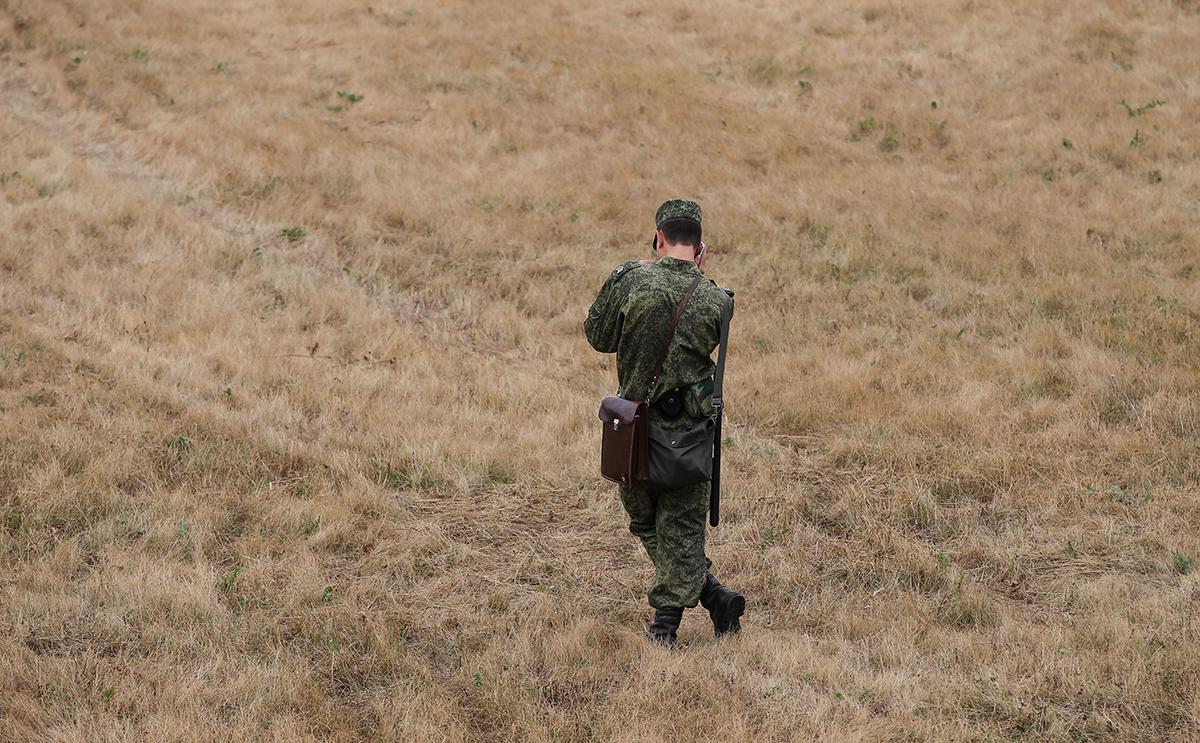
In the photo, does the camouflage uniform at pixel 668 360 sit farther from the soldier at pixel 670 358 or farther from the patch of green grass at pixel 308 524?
the patch of green grass at pixel 308 524

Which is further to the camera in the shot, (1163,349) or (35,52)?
(35,52)

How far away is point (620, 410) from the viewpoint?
5.15 metres

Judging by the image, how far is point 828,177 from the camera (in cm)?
1458

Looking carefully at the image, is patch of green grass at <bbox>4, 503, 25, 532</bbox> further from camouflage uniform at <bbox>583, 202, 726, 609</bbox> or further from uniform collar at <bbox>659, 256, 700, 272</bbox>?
uniform collar at <bbox>659, 256, 700, 272</bbox>

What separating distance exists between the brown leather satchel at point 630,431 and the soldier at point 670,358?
1.1 inches

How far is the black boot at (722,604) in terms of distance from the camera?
555 cm

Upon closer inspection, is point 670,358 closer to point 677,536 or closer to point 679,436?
point 679,436

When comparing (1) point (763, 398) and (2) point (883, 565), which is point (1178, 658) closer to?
(2) point (883, 565)

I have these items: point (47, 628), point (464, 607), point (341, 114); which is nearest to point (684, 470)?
point (464, 607)

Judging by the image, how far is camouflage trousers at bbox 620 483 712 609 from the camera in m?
5.37

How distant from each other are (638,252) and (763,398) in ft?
14.3

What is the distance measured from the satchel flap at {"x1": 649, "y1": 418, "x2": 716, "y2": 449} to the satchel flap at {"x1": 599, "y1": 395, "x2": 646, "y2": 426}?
0.14 metres

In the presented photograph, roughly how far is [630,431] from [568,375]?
490 cm

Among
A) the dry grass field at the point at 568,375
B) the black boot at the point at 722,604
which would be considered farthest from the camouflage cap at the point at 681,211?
the dry grass field at the point at 568,375
